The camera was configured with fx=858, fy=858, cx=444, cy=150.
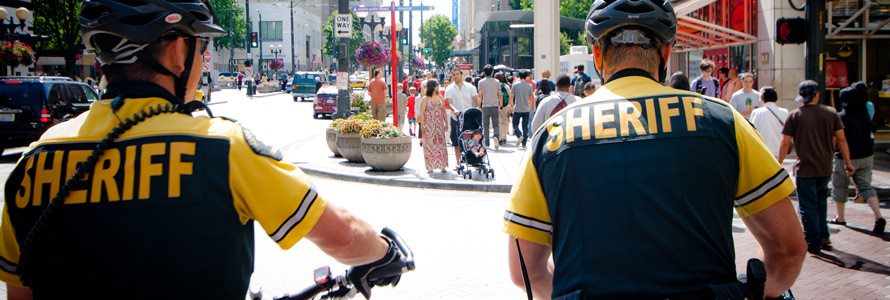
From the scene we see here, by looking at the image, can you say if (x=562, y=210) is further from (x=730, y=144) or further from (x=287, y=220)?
(x=287, y=220)

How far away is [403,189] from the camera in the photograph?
13.5 meters

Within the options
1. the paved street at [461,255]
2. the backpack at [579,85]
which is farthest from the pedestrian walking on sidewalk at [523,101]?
the paved street at [461,255]

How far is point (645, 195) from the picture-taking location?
7.98 feet

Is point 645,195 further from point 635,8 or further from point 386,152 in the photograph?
point 386,152

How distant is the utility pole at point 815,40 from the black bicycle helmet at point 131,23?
11.5 metres

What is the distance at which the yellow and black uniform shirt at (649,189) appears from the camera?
2.42 meters

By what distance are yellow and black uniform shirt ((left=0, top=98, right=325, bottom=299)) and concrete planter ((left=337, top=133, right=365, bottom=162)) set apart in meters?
13.9

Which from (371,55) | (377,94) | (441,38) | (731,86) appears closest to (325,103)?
(371,55)

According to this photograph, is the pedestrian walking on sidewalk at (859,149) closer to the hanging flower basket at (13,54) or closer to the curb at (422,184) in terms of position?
the curb at (422,184)

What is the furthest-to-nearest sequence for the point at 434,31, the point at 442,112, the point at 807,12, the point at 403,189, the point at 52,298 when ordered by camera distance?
1. the point at 434,31
2. the point at 442,112
3. the point at 403,189
4. the point at 807,12
5. the point at 52,298

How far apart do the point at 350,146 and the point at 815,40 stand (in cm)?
829

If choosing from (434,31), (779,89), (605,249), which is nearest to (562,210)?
(605,249)

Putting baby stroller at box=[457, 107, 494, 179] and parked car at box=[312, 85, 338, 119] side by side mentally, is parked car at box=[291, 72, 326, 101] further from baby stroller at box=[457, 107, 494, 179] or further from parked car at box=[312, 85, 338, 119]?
baby stroller at box=[457, 107, 494, 179]

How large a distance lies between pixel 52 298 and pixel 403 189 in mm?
11185
